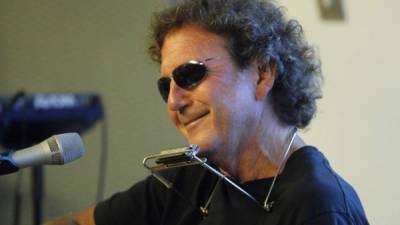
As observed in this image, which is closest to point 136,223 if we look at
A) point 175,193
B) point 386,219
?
point 175,193

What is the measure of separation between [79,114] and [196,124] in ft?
1.61

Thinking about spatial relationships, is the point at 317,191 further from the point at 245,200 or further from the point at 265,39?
the point at 265,39

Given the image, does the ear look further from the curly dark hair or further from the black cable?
the black cable

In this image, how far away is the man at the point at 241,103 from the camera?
2.97 ft

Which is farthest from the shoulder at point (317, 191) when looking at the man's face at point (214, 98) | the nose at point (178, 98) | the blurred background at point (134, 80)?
the blurred background at point (134, 80)

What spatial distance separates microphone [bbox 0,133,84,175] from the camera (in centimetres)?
69

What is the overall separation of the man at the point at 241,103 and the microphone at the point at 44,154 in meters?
0.26

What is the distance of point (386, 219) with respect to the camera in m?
1.46

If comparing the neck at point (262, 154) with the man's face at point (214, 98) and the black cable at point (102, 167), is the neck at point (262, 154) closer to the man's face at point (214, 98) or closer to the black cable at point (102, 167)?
the man's face at point (214, 98)

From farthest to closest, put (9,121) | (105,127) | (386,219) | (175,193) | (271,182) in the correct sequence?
(105,127) < (386,219) < (9,121) < (175,193) < (271,182)

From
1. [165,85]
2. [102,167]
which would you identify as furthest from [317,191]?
[102,167]

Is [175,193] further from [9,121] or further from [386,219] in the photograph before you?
[386,219]

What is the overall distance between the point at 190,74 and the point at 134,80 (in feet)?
2.38

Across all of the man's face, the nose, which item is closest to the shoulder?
the man's face
